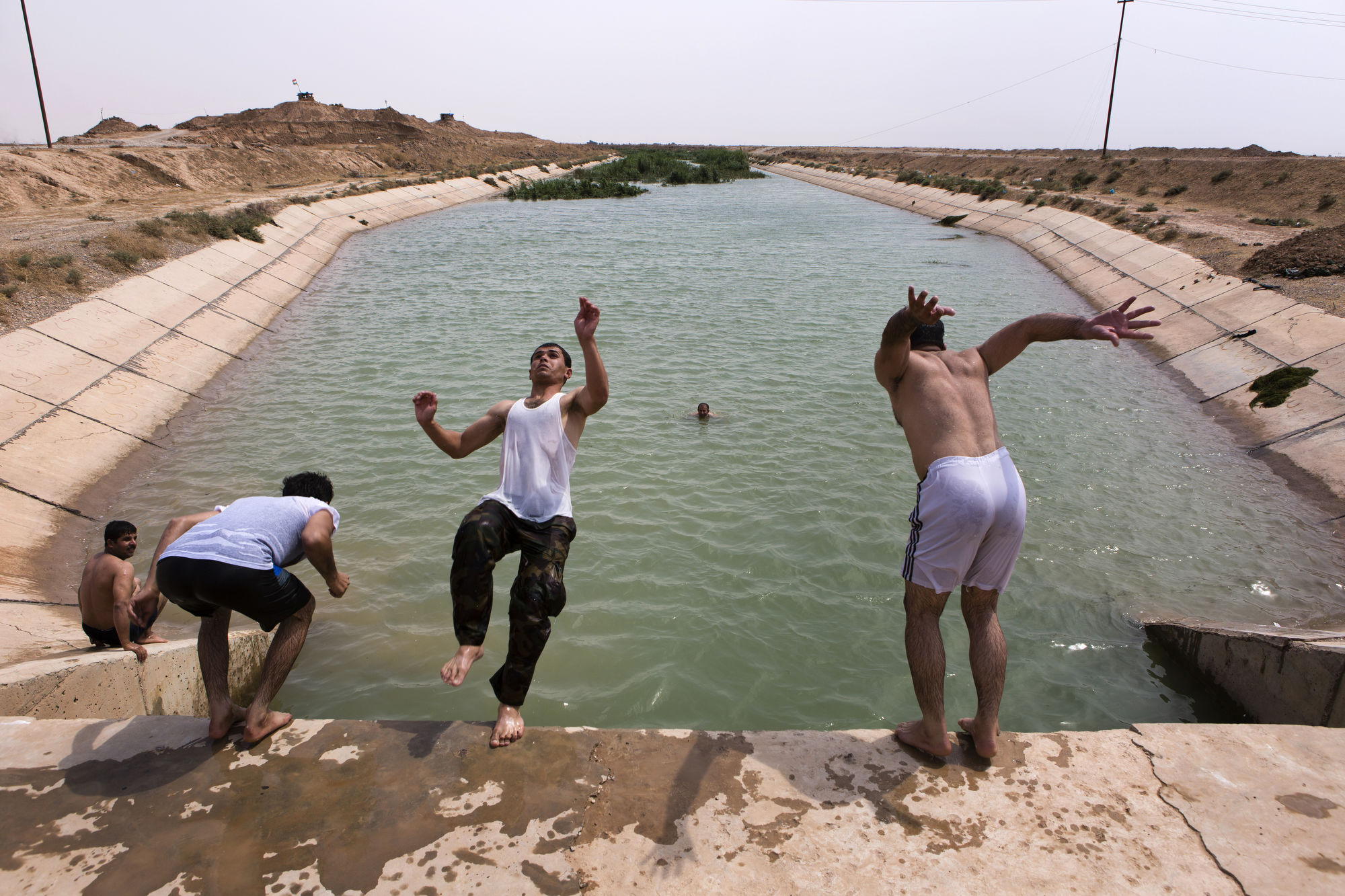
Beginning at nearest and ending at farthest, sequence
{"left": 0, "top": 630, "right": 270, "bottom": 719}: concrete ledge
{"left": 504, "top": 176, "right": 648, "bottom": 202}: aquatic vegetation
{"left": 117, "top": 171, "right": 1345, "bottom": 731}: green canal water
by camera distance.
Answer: {"left": 0, "top": 630, "right": 270, "bottom": 719}: concrete ledge < {"left": 117, "top": 171, "right": 1345, "bottom": 731}: green canal water < {"left": 504, "top": 176, "right": 648, "bottom": 202}: aquatic vegetation

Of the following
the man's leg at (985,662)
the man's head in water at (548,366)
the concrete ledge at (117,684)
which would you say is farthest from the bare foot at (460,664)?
the man's leg at (985,662)

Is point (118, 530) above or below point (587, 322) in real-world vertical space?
below

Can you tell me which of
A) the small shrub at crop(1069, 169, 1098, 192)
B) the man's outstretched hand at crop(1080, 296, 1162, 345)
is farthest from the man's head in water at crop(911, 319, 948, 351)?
the small shrub at crop(1069, 169, 1098, 192)

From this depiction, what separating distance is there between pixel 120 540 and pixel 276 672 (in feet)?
7.30

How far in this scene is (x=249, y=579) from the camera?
3604 mm

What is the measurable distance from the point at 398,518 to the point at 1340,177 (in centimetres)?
3499

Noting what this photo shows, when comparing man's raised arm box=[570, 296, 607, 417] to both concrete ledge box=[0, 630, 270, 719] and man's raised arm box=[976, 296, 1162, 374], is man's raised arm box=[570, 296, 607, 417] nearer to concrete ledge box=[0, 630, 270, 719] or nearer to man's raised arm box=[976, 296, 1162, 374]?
man's raised arm box=[976, 296, 1162, 374]

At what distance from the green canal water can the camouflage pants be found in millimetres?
1618

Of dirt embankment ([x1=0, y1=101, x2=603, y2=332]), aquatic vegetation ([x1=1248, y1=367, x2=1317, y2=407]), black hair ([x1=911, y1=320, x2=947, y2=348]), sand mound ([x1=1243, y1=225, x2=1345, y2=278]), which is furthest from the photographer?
sand mound ([x1=1243, y1=225, x2=1345, y2=278])

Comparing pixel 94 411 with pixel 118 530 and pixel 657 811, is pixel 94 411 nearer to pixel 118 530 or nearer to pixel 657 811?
pixel 118 530

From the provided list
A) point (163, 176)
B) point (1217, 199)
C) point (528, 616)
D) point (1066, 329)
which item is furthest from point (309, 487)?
point (163, 176)

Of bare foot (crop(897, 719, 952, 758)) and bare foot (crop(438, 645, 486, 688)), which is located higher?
bare foot (crop(438, 645, 486, 688))

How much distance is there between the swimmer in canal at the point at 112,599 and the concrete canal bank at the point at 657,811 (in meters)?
1.31

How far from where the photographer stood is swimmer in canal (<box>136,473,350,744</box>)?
3555 millimetres
